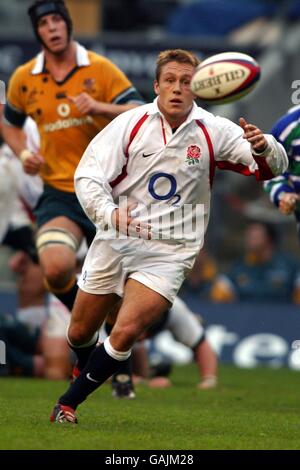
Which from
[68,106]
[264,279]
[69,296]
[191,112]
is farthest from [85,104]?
[264,279]

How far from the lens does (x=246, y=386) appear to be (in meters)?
12.0

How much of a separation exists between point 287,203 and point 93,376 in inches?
96.7

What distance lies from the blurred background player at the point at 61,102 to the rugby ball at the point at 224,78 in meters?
2.52

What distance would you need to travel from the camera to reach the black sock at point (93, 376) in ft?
24.7

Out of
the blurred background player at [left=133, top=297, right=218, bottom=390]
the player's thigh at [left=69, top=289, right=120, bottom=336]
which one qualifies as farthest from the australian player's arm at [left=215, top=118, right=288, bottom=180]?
the blurred background player at [left=133, top=297, right=218, bottom=390]

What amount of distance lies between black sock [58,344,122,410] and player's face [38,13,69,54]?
3.40 m

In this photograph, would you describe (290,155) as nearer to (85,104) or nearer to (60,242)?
(85,104)

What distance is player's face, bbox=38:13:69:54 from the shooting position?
10.2 metres

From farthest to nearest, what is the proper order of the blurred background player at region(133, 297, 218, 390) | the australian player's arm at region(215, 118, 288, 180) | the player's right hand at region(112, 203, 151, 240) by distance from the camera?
the blurred background player at region(133, 297, 218, 390), the australian player's arm at region(215, 118, 288, 180), the player's right hand at region(112, 203, 151, 240)

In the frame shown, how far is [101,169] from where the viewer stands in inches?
305

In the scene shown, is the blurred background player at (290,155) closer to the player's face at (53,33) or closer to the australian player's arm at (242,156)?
the player's face at (53,33)

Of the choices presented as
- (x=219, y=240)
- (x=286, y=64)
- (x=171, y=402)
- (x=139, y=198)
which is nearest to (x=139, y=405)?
(x=171, y=402)

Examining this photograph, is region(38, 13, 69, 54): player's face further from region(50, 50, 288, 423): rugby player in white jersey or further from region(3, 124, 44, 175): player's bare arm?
region(50, 50, 288, 423): rugby player in white jersey

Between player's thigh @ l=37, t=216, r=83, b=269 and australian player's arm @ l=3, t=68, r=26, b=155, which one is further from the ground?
australian player's arm @ l=3, t=68, r=26, b=155
